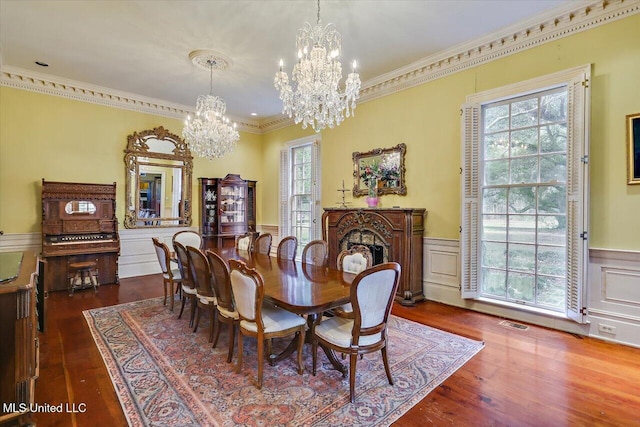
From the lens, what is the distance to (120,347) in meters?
2.92

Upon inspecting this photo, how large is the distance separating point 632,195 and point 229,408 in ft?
12.8

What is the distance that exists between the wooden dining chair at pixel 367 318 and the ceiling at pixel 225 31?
2670mm

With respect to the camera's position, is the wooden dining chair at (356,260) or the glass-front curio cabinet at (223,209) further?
the glass-front curio cabinet at (223,209)

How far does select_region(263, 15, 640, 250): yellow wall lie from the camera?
2945 millimetres

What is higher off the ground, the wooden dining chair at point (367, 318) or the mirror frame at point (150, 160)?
the mirror frame at point (150, 160)

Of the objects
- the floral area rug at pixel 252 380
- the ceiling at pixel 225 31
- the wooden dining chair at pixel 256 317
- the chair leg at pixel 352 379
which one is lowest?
the floral area rug at pixel 252 380

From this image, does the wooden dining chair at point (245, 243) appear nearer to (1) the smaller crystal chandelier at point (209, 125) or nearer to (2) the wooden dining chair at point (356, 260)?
(1) the smaller crystal chandelier at point (209, 125)

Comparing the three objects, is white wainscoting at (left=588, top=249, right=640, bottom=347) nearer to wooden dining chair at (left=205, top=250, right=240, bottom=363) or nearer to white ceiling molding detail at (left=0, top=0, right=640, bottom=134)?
white ceiling molding detail at (left=0, top=0, right=640, bottom=134)

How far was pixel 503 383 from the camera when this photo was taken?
91.7 inches

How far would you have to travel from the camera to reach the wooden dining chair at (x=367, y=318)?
202 cm

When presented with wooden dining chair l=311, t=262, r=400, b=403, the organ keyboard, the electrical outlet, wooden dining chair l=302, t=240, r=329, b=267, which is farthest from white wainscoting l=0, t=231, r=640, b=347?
wooden dining chair l=311, t=262, r=400, b=403

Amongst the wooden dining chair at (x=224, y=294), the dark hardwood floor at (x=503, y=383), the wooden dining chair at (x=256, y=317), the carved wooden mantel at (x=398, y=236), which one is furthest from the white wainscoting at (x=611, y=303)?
the wooden dining chair at (x=224, y=294)

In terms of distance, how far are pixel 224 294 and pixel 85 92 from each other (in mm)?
4904

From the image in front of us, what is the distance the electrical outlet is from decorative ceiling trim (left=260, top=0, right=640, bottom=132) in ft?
9.76
